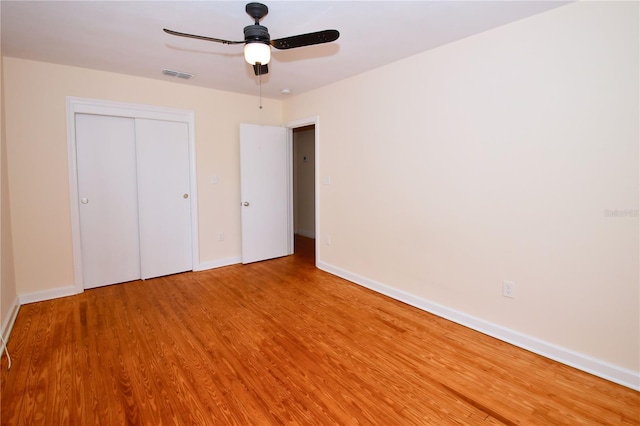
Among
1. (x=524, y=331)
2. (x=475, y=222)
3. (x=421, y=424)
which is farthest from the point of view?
(x=475, y=222)

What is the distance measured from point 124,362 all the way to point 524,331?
297cm

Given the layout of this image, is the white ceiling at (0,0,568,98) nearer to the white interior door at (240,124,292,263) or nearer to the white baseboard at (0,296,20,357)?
the white interior door at (240,124,292,263)

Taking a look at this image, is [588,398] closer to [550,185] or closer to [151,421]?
[550,185]

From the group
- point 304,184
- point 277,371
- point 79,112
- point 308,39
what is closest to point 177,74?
point 79,112

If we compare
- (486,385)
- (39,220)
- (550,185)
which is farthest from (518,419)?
(39,220)

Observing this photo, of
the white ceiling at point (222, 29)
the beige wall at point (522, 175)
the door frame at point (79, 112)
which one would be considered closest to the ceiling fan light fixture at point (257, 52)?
the white ceiling at point (222, 29)

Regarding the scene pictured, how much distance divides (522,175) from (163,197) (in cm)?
387

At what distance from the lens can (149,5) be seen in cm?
214

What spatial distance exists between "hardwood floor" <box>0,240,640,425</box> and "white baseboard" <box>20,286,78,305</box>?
0.33 feet

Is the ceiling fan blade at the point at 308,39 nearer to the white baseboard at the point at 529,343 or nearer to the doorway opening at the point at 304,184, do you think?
the white baseboard at the point at 529,343

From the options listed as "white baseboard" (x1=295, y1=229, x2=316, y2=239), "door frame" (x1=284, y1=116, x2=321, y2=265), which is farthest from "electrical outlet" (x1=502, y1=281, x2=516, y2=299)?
"white baseboard" (x1=295, y1=229, x2=316, y2=239)

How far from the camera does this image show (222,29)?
2475 mm

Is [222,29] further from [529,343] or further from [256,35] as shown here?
[529,343]

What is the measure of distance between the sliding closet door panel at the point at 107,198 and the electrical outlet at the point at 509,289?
157 inches
